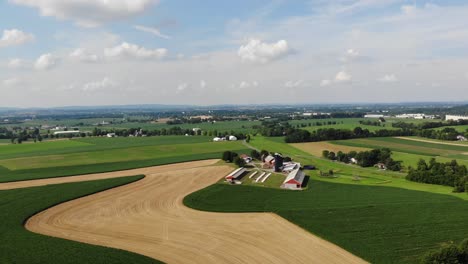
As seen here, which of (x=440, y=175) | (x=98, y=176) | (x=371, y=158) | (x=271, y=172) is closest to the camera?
(x=440, y=175)

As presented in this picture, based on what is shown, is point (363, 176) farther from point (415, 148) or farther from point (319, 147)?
point (415, 148)

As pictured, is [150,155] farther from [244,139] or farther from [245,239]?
[245,239]

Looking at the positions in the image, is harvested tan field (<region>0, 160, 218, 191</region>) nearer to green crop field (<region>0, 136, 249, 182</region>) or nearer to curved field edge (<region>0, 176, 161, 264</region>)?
green crop field (<region>0, 136, 249, 182</region>)

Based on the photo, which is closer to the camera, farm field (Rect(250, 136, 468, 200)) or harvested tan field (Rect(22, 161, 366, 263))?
harvested tan field (Rect(22, 161, 366, 263))

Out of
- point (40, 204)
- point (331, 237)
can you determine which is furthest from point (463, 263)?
point (40, 204)

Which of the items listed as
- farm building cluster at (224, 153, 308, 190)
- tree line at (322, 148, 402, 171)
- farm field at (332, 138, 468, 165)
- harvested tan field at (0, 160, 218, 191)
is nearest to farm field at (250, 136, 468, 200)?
tree line at (322, 148, 402, 171)

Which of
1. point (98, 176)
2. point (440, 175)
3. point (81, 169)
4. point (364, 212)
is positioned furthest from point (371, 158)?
point (81, 169)
